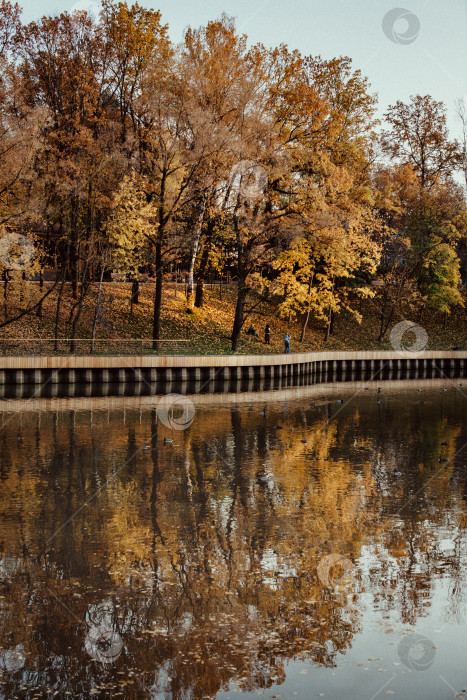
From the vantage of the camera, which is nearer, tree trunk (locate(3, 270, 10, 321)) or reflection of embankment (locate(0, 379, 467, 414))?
reflection of embankment (locate(0, 379, 467, 414))

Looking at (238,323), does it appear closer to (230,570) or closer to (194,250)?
(194,250)

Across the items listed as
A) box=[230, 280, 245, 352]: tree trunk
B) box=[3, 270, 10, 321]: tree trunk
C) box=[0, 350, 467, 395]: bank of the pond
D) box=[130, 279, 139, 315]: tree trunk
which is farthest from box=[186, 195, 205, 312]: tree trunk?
box=[3, 270, 10, 321]: tree trunk

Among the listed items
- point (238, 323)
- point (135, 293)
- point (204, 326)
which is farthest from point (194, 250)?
point (135, 293)

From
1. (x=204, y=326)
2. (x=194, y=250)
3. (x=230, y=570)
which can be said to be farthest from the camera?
(x=204, y=326)

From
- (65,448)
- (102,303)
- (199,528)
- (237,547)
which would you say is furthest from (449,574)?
(102,303)

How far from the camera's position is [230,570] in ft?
35.0

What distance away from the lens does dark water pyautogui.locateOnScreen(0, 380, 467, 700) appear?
777 centimetres

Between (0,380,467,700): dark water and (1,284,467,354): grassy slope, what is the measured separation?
25.9m

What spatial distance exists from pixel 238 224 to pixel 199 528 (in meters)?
32.5

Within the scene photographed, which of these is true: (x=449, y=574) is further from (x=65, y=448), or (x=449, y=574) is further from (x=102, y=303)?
(x=102, y=303)

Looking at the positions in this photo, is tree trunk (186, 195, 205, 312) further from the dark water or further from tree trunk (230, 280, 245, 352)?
the dark water

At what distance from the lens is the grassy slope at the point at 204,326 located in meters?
47.2

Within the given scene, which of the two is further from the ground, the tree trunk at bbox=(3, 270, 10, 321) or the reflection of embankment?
the tree trunk at bbox=(3, 270, 10, 321)

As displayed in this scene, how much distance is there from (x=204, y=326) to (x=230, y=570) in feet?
136
